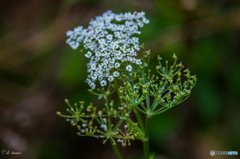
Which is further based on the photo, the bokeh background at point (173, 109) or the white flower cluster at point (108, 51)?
the bokeh background at point (173, 109)

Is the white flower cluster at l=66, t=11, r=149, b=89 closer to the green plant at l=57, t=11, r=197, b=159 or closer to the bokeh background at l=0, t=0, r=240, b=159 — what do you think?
the green plant at l=57, t=11, r=197, b=159

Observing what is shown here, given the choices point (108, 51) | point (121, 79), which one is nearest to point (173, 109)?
point (121, 79)

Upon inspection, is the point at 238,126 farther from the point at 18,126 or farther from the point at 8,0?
the point at 8,0

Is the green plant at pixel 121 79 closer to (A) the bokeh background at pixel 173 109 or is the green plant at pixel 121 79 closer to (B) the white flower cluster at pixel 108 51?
(B) the white flower cluster at pixel 108 51

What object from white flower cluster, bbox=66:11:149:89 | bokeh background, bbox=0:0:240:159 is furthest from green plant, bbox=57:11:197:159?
bokeh background, bbox=0:0:240:159

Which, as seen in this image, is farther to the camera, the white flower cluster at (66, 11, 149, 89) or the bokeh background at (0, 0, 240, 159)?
the bokeh background at (0, 0, 240, 159)

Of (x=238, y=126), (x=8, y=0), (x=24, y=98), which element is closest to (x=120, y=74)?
(x=238, y=126)

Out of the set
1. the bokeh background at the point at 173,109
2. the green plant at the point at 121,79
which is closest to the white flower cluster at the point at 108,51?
the green plant at the point at 121,79

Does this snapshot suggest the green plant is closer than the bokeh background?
Yes

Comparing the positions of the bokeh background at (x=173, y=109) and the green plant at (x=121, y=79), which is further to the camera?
the bokeh background at (x=173, y=109)
